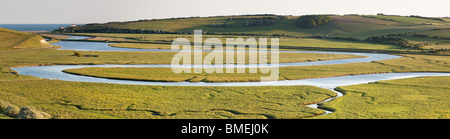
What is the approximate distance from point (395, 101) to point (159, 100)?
1491cm

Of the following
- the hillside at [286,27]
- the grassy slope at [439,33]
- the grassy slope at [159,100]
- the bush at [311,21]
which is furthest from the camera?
the bush at [311,21]

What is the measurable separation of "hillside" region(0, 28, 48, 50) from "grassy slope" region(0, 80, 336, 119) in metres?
35.6

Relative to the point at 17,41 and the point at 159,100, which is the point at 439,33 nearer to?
the point at 17,41

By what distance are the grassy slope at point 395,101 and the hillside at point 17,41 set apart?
166 ft

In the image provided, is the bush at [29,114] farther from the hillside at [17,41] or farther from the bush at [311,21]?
the bush at [311,21]

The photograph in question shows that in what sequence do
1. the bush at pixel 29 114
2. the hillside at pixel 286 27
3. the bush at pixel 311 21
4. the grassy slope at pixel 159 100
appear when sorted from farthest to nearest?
the bush at pixel 311 21 → the hillside at pixel 286 27 → the grassy slope at pixel 159 100 → the bush at pixel 29 114

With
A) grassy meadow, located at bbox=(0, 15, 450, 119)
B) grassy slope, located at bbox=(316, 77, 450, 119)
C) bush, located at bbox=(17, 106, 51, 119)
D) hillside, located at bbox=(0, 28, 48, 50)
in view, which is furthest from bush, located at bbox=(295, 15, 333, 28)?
bush, located at bbox=(17, 106, 51, 119)

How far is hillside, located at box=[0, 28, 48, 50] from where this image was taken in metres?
63.6

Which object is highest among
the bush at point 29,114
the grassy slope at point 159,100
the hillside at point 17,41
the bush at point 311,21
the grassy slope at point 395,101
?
the bush at point 311,21

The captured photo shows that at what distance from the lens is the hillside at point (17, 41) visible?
63625 mm

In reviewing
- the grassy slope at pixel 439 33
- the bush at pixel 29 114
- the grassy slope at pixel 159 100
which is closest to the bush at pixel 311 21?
the grassy slope at pixel 439 33

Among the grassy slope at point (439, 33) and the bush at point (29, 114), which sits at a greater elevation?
the grassy slope at point (439, 33)

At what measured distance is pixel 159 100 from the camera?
2666 centimetres

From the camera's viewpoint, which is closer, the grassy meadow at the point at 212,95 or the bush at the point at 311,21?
the grassy meadow at the point at 212,95
